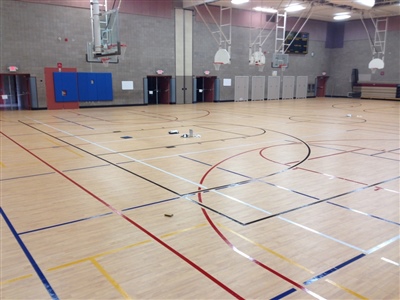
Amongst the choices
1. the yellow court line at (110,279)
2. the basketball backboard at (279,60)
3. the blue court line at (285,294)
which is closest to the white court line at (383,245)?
the blue court line at (285,294)

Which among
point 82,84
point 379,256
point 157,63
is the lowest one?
point 379,256

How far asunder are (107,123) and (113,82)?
9.13 m

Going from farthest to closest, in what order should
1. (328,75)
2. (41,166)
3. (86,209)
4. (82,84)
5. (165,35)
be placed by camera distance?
(328,75) < (165,35) < (82,84) < (41,166) < (86,209)

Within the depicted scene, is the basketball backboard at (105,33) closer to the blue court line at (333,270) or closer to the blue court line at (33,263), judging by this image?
the blue court line at (33,263)

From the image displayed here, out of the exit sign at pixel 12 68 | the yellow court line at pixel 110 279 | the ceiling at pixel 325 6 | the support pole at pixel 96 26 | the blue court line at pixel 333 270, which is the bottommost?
the blue court line at pixel 333 270

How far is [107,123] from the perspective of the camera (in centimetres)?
1564

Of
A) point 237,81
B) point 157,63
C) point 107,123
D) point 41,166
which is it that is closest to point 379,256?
point 41,166

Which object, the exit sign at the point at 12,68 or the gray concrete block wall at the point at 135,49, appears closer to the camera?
the exit sign at the point at 12,68

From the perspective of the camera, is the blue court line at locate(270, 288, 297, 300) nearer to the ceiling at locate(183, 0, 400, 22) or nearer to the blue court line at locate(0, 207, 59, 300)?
the blue court line at locate(0, 207, 59, 300)

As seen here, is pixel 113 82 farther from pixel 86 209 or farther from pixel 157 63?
pixel 86 209

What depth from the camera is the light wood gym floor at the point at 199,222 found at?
3.47 meters

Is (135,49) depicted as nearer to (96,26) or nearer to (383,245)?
(96,26)

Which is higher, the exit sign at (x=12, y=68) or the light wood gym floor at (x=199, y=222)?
the exit sign at (x=12, y=68)

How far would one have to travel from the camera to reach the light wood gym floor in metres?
3.47
